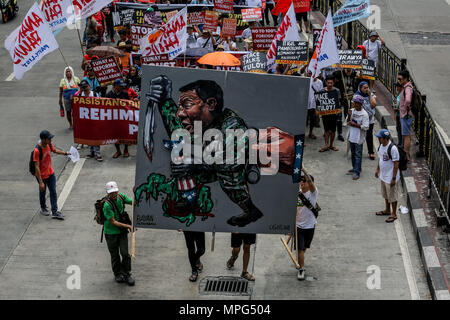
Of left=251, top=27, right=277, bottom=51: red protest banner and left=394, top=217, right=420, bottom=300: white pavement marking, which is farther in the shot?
left=251, top=27, right=277, bottom=51: red protest banner

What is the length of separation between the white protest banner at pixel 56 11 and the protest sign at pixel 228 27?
499 centimetres

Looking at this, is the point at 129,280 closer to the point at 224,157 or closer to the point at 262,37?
the point at 224,157

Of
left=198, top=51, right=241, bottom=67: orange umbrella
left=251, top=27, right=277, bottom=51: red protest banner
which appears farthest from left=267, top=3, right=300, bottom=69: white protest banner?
left=251, top=27, right=277, bottom=51: red protest banner

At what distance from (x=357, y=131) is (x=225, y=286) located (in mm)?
4858

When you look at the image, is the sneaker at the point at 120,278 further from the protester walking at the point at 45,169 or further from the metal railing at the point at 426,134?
the metal railing at the point at 426,134

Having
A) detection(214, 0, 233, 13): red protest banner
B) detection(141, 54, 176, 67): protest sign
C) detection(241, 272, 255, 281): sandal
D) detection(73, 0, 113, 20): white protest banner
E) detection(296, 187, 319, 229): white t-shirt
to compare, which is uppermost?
detection(73, 0, 113, 20): white protest banner

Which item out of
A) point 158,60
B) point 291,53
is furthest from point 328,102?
point 158,60

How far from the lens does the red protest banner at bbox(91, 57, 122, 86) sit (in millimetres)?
17000

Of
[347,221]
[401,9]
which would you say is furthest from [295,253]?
[401,9]

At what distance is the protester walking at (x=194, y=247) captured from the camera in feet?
37.4

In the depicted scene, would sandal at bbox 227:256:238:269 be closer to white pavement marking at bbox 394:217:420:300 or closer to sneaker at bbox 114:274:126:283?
sneaker at bbox 114:274:126:283

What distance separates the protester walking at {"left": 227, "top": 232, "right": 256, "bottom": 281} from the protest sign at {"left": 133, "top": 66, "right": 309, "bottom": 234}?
386 mm

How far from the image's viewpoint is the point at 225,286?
1140 cm
